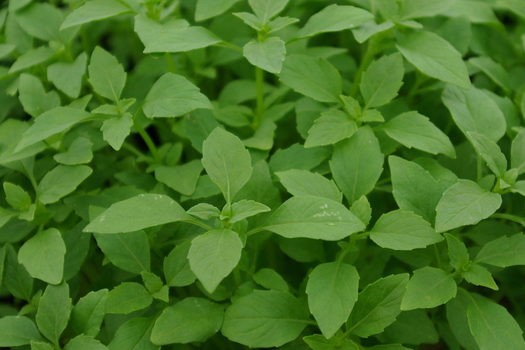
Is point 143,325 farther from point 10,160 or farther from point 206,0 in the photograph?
point 206,0

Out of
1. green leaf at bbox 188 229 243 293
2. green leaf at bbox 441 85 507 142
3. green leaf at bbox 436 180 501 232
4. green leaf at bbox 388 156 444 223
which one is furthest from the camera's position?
green leaf at bbox 441 85 507 142

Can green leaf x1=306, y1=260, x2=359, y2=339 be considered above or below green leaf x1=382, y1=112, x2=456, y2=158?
below

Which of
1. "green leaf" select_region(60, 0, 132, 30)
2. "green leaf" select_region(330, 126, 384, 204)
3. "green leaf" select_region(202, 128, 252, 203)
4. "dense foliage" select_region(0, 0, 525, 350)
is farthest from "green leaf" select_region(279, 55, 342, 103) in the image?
"green leaf" select_region(60, 0, 132, 30)

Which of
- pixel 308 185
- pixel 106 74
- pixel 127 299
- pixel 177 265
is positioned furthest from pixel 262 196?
pixel 106 74

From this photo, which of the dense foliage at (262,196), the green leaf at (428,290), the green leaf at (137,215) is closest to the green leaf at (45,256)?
the dense foliage at (262,196)

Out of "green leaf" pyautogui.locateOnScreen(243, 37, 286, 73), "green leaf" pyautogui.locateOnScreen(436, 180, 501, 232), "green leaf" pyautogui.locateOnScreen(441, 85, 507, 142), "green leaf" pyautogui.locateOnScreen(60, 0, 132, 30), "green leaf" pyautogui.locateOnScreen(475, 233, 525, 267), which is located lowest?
"green leaf" pyautogui.locateOnScreen(475, 233, 525, 267)

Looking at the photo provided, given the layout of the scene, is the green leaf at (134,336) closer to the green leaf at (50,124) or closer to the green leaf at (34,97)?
the green leaf at (50,124)

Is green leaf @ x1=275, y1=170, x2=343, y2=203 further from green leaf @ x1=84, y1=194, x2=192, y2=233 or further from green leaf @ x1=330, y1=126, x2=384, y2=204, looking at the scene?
green leaf @ x1=84, y1=194, x2=192, y2=233
